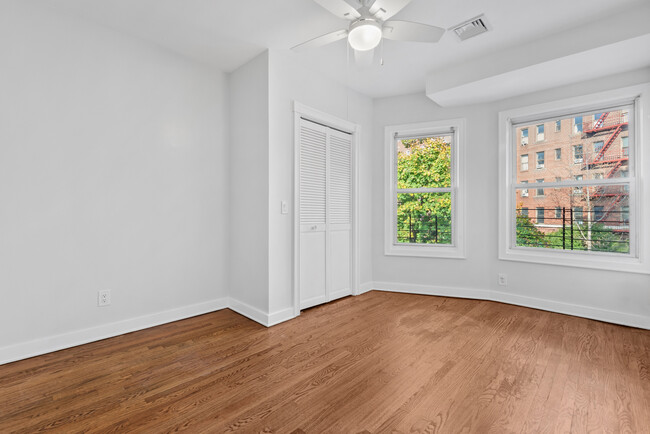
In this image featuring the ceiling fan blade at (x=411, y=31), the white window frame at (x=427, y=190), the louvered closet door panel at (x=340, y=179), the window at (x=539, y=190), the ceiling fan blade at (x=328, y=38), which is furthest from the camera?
the white window frame at (x=427, y=190)

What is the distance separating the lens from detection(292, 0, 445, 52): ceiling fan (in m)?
1.92

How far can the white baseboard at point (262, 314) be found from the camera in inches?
114

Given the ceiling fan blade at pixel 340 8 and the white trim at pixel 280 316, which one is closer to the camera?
the ceiling fan blade at pixel 340 8

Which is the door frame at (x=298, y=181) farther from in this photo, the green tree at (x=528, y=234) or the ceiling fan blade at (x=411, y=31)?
the green tree at (x=528, y=234)

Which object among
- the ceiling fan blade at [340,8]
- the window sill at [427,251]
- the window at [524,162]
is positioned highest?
the ceiling fan blade at [340,8]

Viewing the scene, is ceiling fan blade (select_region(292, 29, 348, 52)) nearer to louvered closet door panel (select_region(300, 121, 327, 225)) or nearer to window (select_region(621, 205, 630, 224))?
louvered closet door panel (select_region(300, 121, 327, 225))

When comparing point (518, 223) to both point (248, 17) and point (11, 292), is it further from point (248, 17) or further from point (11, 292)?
point (11, 292)

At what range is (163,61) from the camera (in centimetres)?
291

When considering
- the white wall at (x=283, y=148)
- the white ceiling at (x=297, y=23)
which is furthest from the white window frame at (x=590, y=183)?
the white wall at (x=283, y=148)

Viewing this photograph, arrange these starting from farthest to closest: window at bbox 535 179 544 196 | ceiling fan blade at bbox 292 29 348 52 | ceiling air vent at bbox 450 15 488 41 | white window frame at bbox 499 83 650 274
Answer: window at bbox 535 179 544 196 < white window frame at bbox 499 83 650 274 < ceiling air vent at bbox 450 15 488 41 < ceiling fan blade at bbox 292 29 348 52

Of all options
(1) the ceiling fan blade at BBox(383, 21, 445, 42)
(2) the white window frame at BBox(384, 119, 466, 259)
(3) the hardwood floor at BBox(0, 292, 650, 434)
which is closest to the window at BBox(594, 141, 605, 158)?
(2) the white window frame at BBox(384, 119, 466, 259)

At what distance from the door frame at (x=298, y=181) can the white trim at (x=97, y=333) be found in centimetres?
98

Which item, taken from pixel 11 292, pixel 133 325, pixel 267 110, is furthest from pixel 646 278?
pixel 11 292

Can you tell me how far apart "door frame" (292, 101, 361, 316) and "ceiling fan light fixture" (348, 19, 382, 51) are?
116 cm
